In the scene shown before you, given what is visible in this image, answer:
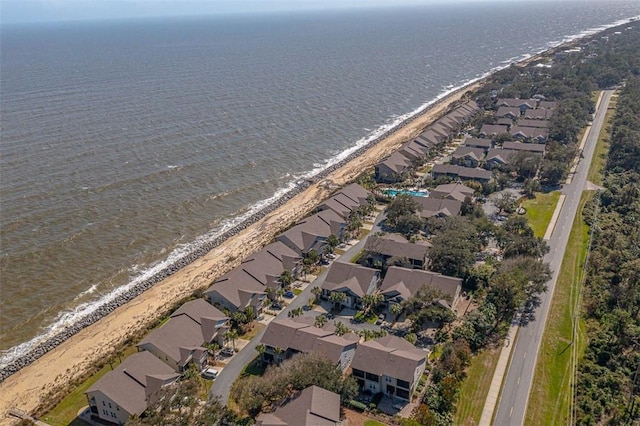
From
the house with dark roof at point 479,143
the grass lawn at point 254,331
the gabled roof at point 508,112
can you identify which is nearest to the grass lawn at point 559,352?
the grass lawn at point 254,331

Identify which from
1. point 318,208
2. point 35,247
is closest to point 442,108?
point 318,208

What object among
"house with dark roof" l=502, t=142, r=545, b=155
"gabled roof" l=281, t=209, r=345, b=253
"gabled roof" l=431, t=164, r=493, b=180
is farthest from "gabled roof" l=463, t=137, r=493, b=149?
"gabled roof" l=281, t=209, r=345, b=253

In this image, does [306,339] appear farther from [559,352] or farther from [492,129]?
[492,129]

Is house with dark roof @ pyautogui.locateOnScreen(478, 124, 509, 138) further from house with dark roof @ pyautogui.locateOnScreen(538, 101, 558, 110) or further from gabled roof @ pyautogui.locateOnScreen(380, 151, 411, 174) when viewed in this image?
gabled roof @ pyautogui.locateOnScreen(380, 151, 411, 174)

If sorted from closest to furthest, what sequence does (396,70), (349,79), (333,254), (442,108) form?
(333,254) < (442,108) < (349,79) < (396,70)

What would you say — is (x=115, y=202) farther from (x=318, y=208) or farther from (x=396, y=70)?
(x=396, y=70)
